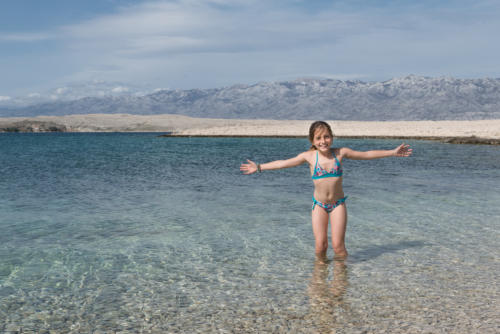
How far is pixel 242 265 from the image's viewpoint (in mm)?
8266

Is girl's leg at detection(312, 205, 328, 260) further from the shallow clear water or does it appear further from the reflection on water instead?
the shallow clear water

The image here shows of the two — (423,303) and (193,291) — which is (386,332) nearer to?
(423,303)

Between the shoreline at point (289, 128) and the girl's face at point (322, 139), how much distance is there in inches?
1779

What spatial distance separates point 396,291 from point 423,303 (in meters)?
0.51

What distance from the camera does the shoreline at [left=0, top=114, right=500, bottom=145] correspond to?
2504 inches

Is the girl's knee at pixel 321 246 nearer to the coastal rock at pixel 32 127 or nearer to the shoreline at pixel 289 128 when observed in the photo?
the shoreline at pixel 289 128

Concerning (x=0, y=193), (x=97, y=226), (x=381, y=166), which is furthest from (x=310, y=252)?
(x=381, y=166)

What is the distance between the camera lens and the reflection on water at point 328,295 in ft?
19.2

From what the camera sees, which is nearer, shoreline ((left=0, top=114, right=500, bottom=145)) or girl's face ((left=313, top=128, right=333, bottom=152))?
girl's face ((left=313, top=128, right=333, bottom=152))

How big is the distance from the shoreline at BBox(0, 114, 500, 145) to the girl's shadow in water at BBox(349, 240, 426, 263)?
139 feet

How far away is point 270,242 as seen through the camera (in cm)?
985

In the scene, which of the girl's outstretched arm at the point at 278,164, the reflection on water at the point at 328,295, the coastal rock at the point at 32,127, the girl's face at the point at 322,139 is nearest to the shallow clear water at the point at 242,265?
the reflection on water at the point at 328,295

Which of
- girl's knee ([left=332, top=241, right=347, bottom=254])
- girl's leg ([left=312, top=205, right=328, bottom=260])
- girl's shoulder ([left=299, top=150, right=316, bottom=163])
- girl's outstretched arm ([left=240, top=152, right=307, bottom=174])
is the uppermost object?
girl's shoulder ([left=299, top=150, right=316, bottom=163])

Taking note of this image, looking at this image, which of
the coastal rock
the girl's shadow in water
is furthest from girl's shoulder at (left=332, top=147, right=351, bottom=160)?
the coastal rock
